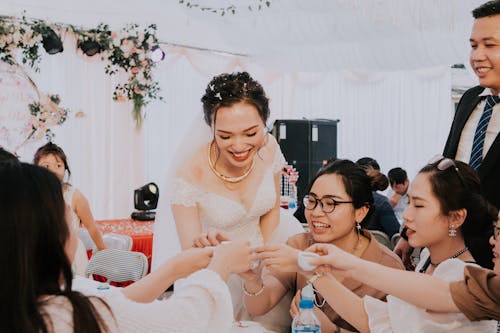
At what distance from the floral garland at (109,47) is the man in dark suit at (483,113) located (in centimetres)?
484

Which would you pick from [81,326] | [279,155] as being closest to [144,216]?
[279,155]

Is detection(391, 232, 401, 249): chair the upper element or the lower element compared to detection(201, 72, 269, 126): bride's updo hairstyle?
lower

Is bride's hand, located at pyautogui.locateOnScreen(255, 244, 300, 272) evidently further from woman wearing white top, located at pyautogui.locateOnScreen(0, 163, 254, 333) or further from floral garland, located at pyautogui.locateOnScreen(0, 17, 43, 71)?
floral garland, located at pyautogui.locateOnScreen(0, 17, 43, 71)

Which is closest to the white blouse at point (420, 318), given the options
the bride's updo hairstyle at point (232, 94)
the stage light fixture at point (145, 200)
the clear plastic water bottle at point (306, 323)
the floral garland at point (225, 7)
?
the clear plastic water bottle at point (306, 323)

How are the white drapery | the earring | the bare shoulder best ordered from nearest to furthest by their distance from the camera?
1. the earring
2. the bare shoulder
3. the white drapery

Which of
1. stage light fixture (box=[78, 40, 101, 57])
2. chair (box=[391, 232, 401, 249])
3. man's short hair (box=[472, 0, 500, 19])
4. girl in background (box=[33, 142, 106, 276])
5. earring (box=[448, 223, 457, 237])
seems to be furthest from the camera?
stage light fixture (box=[78, 40, 101, 57])

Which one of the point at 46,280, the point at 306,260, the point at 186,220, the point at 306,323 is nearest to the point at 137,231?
the point at 186,220

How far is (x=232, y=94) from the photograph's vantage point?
2562mm

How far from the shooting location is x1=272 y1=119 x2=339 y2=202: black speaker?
886cm

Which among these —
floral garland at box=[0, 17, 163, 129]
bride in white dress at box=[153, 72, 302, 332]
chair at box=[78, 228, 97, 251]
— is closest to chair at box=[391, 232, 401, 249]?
bride in white dress at box=[153, 72, 302, 332]

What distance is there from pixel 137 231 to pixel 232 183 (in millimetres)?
2889

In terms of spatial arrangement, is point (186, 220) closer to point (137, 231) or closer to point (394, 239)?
point (394, 239)

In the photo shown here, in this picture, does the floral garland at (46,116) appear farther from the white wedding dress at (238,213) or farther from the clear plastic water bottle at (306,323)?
the clear plastic water bottle at (306,323)

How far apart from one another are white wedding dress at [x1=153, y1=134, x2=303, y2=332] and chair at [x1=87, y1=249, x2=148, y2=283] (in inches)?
48.2
